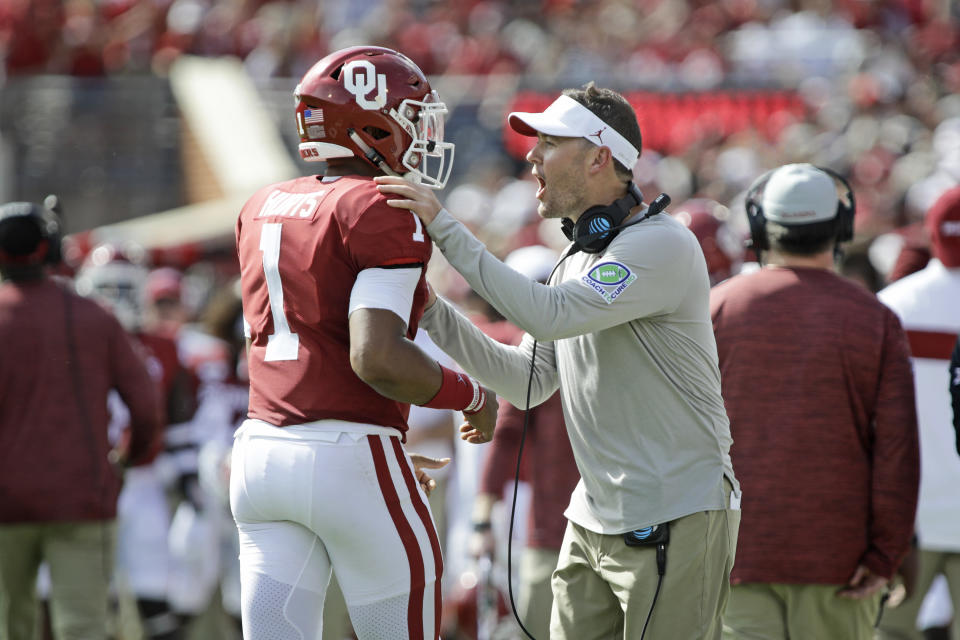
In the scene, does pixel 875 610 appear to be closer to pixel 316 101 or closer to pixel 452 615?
pixel 316 101

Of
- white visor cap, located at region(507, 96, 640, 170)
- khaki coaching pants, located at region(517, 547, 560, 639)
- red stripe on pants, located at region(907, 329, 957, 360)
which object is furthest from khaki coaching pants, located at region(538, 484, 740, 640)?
red stripe on pants, located at region(907, 329, 957, 360)

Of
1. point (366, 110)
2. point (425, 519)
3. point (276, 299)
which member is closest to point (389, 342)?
point (276, 299)

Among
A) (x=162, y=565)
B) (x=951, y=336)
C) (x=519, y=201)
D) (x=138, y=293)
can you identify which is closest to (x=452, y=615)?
(x=162, y=565)

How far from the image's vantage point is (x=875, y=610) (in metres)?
4.67

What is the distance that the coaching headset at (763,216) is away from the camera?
481 centimetres

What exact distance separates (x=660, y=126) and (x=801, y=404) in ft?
49.3

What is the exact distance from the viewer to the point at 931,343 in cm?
558

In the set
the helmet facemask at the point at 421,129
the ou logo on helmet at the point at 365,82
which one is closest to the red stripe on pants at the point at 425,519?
the helmet facemask at the point at 421,129

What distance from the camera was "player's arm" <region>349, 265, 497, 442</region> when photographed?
3.37 m

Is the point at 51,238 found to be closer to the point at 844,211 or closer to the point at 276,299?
the point at 276,299

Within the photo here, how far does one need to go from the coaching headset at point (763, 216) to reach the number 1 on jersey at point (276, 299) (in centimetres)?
197

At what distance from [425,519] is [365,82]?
1168 mm

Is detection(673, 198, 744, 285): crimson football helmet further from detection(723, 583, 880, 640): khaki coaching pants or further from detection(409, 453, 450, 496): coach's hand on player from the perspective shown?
detection(409, 453, 450, 496): coach's hand on player

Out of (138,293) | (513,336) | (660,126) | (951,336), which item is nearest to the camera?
(951,336)
